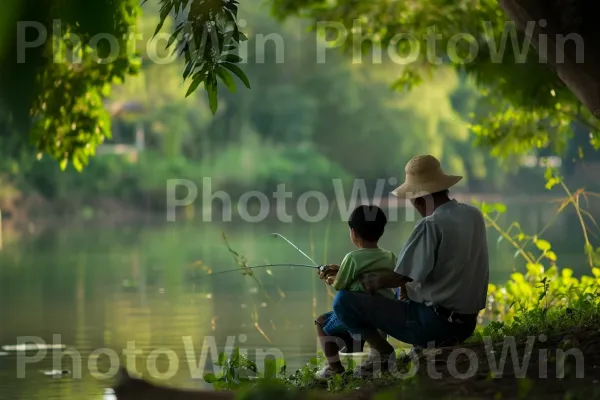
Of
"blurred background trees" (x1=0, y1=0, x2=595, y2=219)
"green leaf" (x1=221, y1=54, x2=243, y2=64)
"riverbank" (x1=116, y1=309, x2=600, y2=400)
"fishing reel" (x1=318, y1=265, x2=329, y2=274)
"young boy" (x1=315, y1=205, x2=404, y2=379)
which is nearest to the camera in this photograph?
"riverbank" (x1=116, y1=309, x2=600, y2=400)

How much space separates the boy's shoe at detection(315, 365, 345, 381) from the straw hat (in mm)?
945

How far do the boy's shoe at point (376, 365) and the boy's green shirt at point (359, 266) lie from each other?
0.94 feet

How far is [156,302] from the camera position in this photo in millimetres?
13195

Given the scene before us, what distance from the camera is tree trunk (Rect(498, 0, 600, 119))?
224 inches

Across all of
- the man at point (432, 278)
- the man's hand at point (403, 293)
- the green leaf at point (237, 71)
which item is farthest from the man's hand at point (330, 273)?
the green leaf at point (237, 71)

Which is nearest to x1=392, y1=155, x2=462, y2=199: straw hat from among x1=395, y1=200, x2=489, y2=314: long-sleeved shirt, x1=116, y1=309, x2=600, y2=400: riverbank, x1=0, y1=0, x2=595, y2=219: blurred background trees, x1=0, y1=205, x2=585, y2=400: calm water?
x1=395, y1=200, x2=489, y2=314: long-sleeved shirt

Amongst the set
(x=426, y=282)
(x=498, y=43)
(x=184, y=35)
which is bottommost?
(x=426, y=282)

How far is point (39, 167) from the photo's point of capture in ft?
119

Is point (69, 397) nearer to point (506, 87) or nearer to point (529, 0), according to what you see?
point (529, 0)

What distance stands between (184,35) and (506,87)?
565 centimetres

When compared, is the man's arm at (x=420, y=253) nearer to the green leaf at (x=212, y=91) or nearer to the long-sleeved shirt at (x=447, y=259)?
the long-sleeved shirt at (x=447, y=259)

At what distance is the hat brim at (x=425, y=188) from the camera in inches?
204

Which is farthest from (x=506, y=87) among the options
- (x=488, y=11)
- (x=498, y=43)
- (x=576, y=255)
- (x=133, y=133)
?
(x=133, y=133)

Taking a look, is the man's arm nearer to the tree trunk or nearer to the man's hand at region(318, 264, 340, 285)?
the man's hand at region(318, 264, 340, 285)
